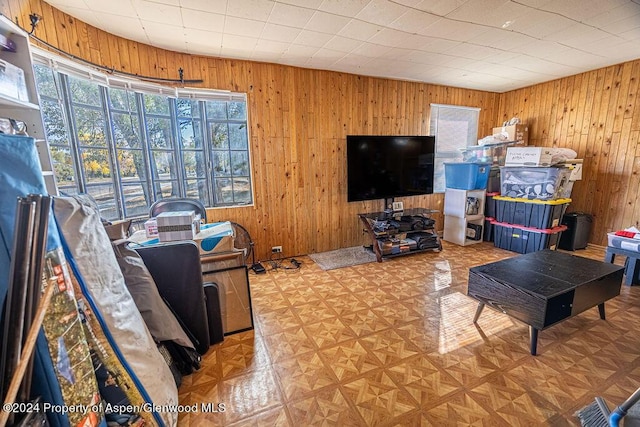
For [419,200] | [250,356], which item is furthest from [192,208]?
[419,200]

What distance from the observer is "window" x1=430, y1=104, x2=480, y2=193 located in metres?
4.34

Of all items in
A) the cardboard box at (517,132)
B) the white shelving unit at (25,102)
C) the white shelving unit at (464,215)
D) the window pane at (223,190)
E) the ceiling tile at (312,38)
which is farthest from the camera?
the cardboard box at (517,132)

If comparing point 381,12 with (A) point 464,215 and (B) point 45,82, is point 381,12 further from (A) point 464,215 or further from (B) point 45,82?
(A) point 464,215

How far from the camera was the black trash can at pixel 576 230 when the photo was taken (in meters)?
3.71

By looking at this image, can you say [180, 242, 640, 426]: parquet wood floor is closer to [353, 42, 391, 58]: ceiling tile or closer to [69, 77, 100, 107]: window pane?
[69, 77, 100, 107]: window pane

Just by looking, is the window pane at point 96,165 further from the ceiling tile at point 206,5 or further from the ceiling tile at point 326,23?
the ceiling tile at point 326,23

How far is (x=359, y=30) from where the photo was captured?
8.05 ft

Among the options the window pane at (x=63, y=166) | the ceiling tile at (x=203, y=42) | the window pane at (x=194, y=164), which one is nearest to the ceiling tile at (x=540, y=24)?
the ceiling tile at (x=203, y=42)

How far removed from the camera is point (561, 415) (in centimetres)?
134

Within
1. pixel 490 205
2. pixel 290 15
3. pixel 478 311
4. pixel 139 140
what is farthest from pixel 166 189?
pixel 490 205

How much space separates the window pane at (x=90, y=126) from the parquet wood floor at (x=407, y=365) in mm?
2003

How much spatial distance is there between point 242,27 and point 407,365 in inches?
114

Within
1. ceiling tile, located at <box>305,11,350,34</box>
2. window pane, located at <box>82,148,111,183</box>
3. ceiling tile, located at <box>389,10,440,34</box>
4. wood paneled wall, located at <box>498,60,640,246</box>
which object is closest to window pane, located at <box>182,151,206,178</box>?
window pane, located at <box>82,148,111,183</box>

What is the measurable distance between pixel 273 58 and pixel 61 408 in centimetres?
325
